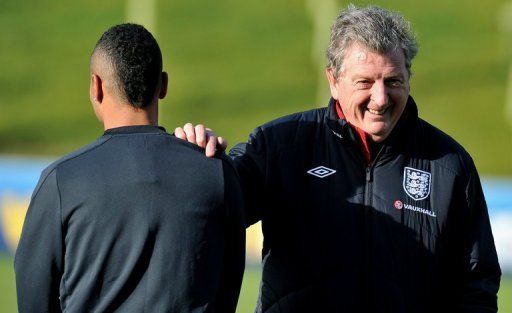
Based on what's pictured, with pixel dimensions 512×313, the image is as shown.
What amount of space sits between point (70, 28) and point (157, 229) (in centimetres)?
1613

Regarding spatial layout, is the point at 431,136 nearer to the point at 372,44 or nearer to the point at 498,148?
the point at 372,44

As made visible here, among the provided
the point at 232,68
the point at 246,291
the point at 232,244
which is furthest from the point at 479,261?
the point at 232,68

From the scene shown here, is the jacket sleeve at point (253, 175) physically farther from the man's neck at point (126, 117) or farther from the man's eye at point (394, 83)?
the man's neck at point (126, 117)

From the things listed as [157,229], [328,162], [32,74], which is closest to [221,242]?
[157,229]

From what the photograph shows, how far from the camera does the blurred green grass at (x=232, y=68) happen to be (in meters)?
15.5

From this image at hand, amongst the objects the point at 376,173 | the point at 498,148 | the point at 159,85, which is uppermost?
the point at 159,85

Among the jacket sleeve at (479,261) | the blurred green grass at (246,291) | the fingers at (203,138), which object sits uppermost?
the fingers at (203,138)

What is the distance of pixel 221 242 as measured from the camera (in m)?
2.84

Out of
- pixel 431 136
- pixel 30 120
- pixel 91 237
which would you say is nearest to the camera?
pixel 91 237

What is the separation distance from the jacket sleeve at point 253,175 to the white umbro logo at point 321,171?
171mm

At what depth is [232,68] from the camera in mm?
17234

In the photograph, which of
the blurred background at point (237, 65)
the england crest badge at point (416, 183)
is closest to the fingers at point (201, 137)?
the england crest badge at point (416, 183)

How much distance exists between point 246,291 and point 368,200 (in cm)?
458

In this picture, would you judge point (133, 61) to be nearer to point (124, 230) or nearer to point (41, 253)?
point (124, 230)
